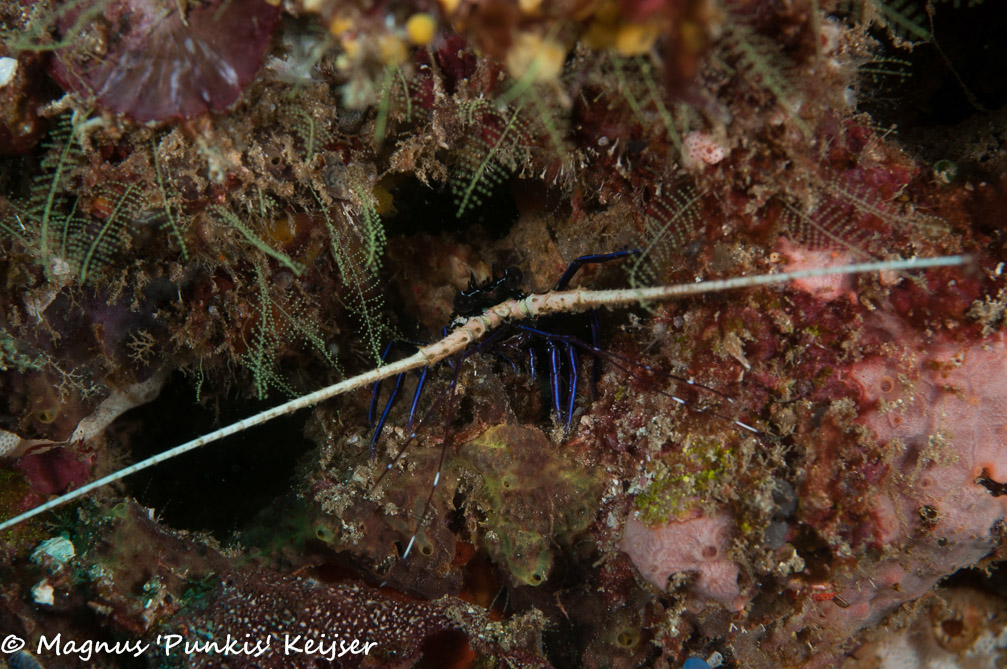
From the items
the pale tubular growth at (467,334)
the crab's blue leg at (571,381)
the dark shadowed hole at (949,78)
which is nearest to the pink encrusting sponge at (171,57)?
the pale tubular growth at (467,334)

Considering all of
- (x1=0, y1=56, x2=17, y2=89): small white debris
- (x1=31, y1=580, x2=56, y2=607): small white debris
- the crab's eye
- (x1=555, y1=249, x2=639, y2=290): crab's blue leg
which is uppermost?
(x1=0, y1=56, x2=17, y2=89): small white debris

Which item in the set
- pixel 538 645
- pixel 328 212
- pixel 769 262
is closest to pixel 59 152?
pixel 328 212

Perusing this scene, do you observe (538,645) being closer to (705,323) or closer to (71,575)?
(705,323)

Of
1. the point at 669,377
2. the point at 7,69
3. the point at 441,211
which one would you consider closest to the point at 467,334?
the point at 669,377

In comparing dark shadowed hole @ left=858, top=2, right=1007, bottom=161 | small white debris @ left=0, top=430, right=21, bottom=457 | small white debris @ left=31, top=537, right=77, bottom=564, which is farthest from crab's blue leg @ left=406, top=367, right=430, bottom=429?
dark shadowed hole @ left=858, top=2, right=1007, bottom=161

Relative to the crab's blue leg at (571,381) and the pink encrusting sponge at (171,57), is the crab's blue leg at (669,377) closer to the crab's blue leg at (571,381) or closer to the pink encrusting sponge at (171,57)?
the crab's blue leg at (571,381)

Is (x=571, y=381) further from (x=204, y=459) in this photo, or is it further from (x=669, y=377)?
(x=204, y=459)

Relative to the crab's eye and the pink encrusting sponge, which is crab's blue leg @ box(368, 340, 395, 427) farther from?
the pink encrusting sponge
